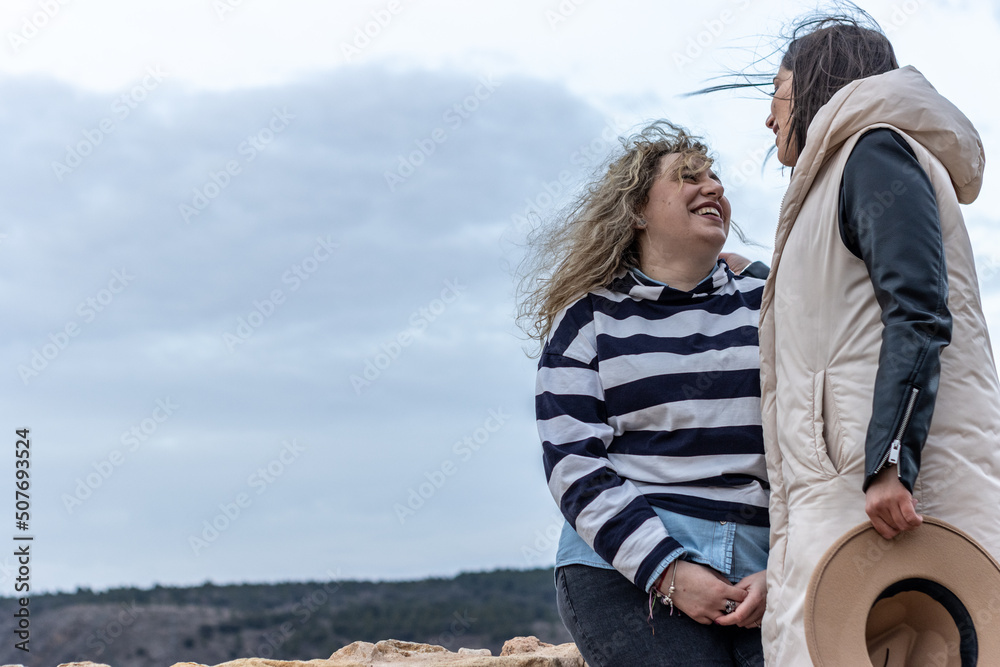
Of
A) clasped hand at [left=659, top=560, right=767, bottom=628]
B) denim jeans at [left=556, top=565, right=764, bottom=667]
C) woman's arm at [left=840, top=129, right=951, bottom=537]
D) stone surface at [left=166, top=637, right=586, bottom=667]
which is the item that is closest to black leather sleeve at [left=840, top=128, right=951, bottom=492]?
woman's arm at [left=840, top=129, right=951, bottom=537]

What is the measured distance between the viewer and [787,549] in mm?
2039

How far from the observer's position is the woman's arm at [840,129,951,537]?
181cm

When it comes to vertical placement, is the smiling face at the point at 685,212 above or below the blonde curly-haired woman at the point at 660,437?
above

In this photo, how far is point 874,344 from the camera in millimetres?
1941

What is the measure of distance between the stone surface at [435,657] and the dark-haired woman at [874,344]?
1.46 m

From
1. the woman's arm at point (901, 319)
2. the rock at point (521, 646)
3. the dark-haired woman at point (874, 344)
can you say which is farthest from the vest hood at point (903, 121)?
the rock at point (521, 646)

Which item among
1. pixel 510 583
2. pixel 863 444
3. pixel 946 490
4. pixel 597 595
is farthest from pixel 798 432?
pixel 510 583

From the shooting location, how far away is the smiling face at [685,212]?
9.07 feet

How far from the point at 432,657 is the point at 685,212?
7.40 feet

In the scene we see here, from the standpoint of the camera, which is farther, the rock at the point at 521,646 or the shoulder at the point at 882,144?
the rock at the point at 521,646

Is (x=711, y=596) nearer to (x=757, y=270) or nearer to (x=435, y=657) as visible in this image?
(x=757, y=270)

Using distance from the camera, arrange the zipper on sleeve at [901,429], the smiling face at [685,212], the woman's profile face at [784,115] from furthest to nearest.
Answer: the smiling face at [685,212], the woman's profile face at [784,115], the zipper on sleeve at [901,429]

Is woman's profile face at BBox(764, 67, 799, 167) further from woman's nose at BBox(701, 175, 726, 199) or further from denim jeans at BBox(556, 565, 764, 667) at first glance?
denim jeans at BBox(556, 565, 764, 667)

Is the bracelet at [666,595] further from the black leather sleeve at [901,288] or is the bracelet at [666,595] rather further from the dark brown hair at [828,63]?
the dark brown hair at [828,63]
